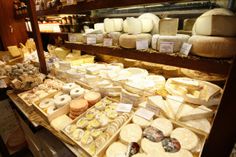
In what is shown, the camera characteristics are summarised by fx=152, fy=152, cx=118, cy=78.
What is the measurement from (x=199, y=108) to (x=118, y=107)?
573 mm

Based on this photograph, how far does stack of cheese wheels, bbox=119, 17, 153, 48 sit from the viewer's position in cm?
114

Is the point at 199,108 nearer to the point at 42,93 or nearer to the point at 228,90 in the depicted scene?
the point at 228,90

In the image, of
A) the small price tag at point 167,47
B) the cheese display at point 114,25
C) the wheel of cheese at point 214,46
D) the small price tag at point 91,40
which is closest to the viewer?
the wheel of cheese at point 214,46

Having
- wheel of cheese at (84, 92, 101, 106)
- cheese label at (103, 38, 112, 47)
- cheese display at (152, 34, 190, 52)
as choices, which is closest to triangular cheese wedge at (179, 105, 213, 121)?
cheese display at (152, 34, 190, 52)

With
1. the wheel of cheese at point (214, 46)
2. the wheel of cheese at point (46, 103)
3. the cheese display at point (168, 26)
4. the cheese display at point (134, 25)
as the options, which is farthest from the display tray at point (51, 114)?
the wheel of cheese at point (214, 46)

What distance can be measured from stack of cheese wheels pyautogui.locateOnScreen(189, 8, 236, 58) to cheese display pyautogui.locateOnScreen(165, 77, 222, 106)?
38cm

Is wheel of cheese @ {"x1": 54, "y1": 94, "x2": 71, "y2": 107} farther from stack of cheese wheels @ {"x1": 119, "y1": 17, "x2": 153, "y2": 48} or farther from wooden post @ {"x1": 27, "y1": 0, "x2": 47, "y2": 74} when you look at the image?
wooden post @ {"x1": 27, "y1": 0, "x2": 47, "y2": 74}

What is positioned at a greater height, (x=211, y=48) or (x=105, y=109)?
(x=211, y=48)

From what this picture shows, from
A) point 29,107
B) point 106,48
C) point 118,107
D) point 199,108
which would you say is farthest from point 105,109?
point 29,107

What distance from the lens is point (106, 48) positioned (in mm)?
1331

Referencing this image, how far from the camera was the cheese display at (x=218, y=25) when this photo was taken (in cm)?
74

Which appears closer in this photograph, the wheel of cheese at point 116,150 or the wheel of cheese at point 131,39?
the wheel of cheese at point 116,150

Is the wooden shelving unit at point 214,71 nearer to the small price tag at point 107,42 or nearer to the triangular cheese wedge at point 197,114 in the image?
the small price tag at point 107,42

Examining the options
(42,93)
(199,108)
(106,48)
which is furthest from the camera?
(42,93)
